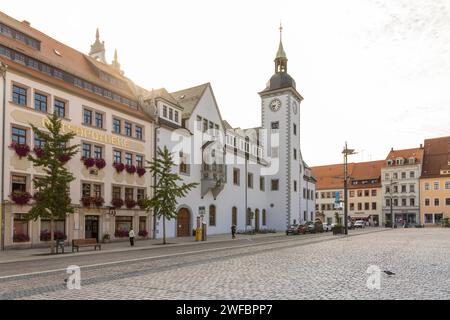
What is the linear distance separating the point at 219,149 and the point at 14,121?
2542 centimetres

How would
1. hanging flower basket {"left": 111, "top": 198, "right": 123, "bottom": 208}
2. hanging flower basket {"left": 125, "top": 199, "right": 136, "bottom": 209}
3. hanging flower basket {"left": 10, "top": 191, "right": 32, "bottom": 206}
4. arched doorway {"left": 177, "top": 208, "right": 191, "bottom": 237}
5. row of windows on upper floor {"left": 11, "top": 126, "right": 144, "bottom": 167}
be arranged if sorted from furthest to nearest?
arched doorway {"left": 177, "top": 208, "right": 191, "bottom": 237}
hanging flower basket {"left": 125, "top": 199, "right": 136, "bottom": 209}
hanging flower basket {"left": 111, "top": 198, "right": 123, "bottom": 208}
row of windows on upper floor {"left": 11, "top": 126, "right": 144, "bottom": 167}
hanging flower basket {"left": 10, "top": 191, "right": 32, "bottom": 206}

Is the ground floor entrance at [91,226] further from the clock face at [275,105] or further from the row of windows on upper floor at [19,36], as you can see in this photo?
the clock face at [275,105]

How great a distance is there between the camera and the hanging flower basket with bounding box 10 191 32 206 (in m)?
27.0

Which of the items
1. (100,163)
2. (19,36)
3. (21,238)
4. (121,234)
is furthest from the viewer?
(121,234)

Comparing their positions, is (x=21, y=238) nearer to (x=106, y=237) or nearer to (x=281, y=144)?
(x=106, y=237)

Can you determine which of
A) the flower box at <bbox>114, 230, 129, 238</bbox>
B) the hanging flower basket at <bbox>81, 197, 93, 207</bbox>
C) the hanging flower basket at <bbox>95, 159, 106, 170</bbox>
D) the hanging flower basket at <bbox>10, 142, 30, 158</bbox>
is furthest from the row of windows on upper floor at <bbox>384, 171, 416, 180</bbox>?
the hanging flower basket at <bbox>10, 142, 30, 158</bbox>

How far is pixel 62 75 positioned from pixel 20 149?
7.84 m

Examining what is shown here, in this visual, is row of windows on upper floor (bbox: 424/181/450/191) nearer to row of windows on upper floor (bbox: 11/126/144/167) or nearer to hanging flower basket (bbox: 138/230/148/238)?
row of windows on upper floor (bbox: 11/126/144/167)

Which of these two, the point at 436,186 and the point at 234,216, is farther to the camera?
the point at 436,186

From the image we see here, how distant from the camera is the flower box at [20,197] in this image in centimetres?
2703

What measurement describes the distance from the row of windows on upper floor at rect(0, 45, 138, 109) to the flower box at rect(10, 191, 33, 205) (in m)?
9.13

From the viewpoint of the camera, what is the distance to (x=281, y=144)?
213 ft

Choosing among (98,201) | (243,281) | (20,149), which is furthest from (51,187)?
(243,281)

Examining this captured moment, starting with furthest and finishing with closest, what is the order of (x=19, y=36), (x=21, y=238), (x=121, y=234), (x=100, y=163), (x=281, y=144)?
(x=281, y=144), (x=121, y=234), (x=100, y=163), (x=19, y=36), (x=21, y=238)
